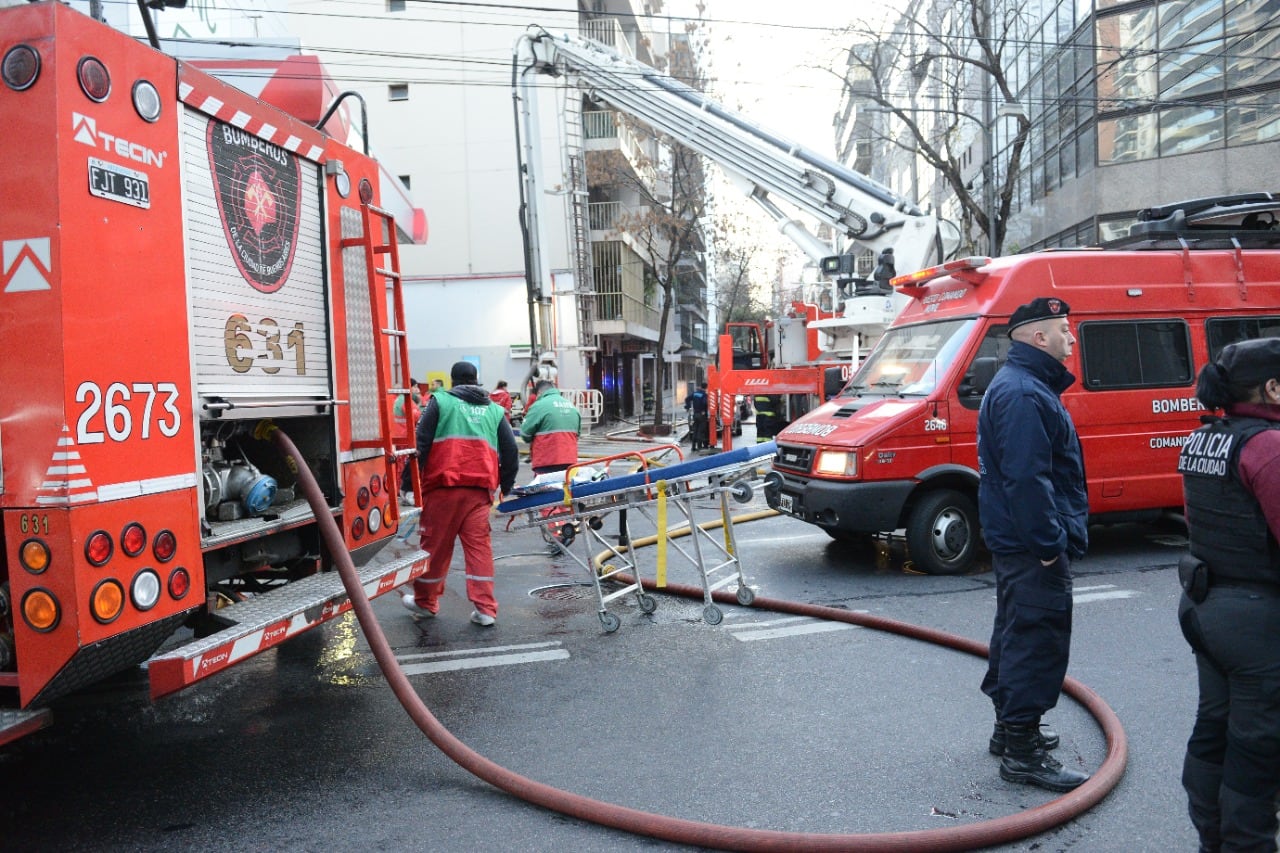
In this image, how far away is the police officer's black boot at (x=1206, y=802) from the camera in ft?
9.71

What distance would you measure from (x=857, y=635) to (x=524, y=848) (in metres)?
3.17

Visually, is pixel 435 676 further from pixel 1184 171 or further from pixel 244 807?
pixel 1184 171

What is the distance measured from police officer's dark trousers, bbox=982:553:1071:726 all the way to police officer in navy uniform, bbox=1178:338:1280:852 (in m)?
0.68

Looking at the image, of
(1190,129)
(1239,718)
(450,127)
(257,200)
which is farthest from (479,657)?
(450,127)

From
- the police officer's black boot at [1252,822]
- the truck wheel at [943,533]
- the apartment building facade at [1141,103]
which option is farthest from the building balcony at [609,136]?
the police officer's black boot at [1252,822]

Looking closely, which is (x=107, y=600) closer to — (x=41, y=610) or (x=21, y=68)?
(x=41, y=610)

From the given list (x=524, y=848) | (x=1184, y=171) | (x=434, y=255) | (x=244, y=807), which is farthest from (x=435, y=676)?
Answer: (x=434, y=255)

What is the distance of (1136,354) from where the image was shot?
816 cm

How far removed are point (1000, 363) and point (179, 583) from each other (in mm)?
6190

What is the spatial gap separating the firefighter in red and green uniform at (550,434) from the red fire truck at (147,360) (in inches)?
146

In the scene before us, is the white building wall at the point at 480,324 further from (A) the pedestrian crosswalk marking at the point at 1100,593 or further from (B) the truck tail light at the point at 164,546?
Result: (B) the truck tail light at the point at 164,546

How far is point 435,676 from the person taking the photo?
5465mm

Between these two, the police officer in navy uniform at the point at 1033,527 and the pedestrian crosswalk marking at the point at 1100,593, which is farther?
the pedestrian crosswalk marking at the point at 1100,593

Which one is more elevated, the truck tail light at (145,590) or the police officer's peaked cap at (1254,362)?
the police officer's peaked cap at (1254,362)
